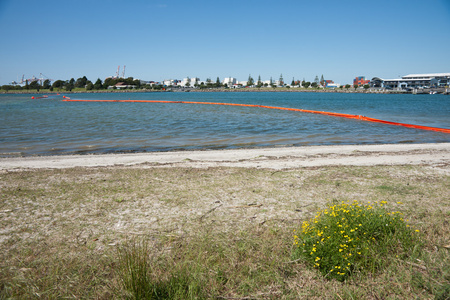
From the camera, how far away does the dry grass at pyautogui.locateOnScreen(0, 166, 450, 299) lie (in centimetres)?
347

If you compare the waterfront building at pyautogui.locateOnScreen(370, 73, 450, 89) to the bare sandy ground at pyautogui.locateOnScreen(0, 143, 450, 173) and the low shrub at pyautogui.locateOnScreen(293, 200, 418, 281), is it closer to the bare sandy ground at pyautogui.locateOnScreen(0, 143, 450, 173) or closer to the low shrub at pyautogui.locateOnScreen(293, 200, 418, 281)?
the bare sandy ground at pyautogui.locateOnScreen(0, 143, 450, 173)

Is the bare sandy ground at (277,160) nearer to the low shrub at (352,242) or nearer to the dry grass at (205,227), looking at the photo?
the dry grass at (205,227)

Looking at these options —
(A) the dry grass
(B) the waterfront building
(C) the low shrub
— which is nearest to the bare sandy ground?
(A) the dry grass

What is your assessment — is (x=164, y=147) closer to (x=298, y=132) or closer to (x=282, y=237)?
(x=298, y=132)

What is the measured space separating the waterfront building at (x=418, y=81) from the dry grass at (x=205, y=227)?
195m

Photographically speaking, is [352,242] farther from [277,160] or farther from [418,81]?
[418,81]

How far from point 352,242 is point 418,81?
692 ft

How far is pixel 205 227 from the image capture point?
16.8 feet

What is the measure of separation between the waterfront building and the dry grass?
195353 millimetres

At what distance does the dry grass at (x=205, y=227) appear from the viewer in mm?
3467

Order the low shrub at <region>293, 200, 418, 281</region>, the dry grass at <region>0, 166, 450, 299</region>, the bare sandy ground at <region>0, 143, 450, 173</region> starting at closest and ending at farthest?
1. the dry grass at <region>0, 166, 450, 299</region>
2. the low shrub at <region>293, 200, 418, 281</region>
3. the bare sandy ground at <region>0, 143, 450, 173</region>

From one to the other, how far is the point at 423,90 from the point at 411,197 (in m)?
186

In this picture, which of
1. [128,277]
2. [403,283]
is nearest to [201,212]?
[128,277]

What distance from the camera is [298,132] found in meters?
22.0
